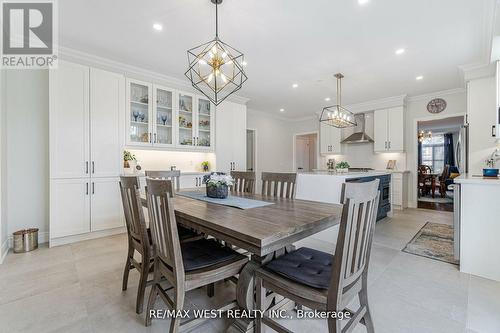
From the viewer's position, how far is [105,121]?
3.44m

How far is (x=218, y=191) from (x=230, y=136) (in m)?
3.16

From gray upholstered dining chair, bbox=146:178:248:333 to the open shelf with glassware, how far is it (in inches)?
109

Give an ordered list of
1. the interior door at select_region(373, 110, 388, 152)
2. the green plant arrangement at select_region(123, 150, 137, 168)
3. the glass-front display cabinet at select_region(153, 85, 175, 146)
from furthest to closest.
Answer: the interior door at select_region(373, 110, 388, 152), the glass-front display cabinet at select_region(153, 85, 175, 146), the green plant arrangement at select_region(123, 150, 137, 168)

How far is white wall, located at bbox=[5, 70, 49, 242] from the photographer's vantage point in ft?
9.95

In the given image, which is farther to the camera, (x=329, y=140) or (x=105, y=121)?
(x=329, y=140)

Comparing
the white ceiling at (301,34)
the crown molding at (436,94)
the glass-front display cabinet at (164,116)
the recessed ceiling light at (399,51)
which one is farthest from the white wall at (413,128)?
the glass-front display cabinet at (164,116)

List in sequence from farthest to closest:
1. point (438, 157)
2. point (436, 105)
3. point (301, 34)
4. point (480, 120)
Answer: point (438, 157), point (436, 105), point (480, 120), point (301, 34)

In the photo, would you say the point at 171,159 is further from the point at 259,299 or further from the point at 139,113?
the point at 259,299

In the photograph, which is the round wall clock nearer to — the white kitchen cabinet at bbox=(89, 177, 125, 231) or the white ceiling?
the white ceiling

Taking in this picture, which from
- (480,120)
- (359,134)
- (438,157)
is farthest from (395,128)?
(438,157)

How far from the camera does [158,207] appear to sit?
135 centimetres

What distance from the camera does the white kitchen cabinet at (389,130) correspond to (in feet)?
18.0

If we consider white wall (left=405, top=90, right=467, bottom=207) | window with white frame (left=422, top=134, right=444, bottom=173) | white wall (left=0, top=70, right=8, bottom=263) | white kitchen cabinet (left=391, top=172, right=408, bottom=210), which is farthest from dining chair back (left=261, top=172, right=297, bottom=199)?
window with white frame (left=422, top=134, right=444, bottom=173)

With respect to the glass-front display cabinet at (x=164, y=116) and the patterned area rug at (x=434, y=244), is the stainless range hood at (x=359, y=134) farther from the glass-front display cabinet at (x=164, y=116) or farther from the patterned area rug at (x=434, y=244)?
the glass-front display cabinet at (x=164, y=116)
